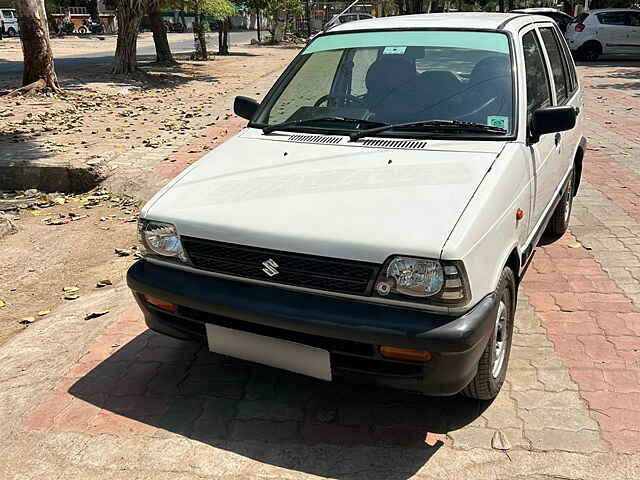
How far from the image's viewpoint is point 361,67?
13.1ft

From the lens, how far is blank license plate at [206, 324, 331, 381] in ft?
8.82

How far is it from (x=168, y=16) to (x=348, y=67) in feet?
234

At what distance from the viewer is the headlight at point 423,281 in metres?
2.48

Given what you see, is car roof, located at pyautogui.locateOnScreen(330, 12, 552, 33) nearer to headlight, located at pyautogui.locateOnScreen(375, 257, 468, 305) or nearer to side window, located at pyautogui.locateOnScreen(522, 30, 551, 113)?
side window, located at pyautogui.locateOnScreen(522, 30, 551, 113)

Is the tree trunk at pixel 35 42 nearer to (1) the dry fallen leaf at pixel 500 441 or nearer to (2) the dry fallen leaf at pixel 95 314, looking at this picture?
(2) the dry fallen leaf at pixel 95 314

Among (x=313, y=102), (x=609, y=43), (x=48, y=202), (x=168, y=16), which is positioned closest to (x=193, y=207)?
(x=313, y=102)

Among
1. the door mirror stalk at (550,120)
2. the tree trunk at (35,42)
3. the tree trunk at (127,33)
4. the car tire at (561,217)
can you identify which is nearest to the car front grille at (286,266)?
the door mirror stalk at (550,120)

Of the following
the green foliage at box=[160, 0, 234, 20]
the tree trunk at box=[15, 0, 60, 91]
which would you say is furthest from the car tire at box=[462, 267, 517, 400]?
the green foliage at box=[160, 0, 234, 20]

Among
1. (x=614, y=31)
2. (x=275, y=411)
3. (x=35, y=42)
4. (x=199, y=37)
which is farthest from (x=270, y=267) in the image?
(x=199, y=37)

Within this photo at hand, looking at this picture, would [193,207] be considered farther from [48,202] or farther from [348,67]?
[48,202]

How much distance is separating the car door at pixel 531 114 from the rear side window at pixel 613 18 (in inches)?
771

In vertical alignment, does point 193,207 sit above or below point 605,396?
above

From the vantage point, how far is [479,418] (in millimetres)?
3035

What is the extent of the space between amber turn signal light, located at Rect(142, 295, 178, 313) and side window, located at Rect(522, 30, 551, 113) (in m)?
2.23
